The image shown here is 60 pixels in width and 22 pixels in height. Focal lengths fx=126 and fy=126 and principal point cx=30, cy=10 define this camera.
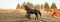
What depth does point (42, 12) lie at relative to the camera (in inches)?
63.9

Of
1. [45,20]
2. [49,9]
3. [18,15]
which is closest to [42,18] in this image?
[45,20]

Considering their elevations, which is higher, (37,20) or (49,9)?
(49,9)

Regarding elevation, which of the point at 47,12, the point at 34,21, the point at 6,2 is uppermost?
the point at 6,2

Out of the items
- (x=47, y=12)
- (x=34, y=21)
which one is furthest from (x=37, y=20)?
(x=47, y=12)

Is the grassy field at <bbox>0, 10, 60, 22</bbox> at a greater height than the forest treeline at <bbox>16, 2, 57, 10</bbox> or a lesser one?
lesser

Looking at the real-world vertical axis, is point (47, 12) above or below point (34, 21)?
above

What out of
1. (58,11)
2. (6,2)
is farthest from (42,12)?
(6,2)

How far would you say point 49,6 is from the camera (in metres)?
1.66

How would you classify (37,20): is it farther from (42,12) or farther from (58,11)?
(58,11)

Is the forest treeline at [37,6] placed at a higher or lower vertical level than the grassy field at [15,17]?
higher

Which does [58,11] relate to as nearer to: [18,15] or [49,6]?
[49,6]

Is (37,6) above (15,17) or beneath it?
above

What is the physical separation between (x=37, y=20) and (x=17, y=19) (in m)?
0.25

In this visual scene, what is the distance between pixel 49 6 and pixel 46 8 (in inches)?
2.0
